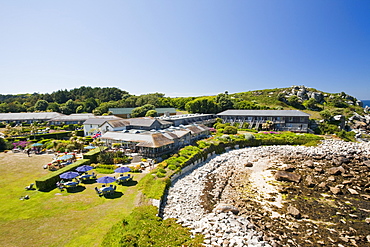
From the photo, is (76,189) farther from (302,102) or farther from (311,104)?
(302,102)

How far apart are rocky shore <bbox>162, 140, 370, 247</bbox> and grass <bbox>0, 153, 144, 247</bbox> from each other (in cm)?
503

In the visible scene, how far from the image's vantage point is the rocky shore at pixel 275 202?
15.2 metres

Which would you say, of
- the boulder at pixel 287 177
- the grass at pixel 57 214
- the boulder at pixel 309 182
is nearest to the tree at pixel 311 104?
the boulder at pixel 309 182

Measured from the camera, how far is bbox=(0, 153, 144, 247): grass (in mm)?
12570

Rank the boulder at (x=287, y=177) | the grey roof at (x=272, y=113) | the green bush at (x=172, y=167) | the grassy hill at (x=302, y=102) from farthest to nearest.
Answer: the grassy hill at (x=302, y=102), the grey roof at (x=272, y=113), the green bush at (x=172, y=167), the boulder at (x=287, y=177)

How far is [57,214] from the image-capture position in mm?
15617

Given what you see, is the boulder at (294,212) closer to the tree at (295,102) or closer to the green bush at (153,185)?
the green bush at (153,185)

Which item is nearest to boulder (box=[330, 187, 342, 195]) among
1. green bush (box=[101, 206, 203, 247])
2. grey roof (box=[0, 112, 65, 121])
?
green bush (box=[101, 206, 203, 247])

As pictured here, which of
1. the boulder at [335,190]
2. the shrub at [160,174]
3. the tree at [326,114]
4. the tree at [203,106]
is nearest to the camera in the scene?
the boulder at [335,190]

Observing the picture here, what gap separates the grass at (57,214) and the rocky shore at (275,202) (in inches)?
198

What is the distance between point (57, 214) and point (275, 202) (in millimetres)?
21546

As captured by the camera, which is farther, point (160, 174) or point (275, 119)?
point (275, 119)

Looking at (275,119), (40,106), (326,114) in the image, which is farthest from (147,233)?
(40,106)

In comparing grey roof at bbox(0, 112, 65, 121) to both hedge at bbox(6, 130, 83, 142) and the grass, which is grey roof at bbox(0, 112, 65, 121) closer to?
hedge at bbox(6, 130, 83, 142)
